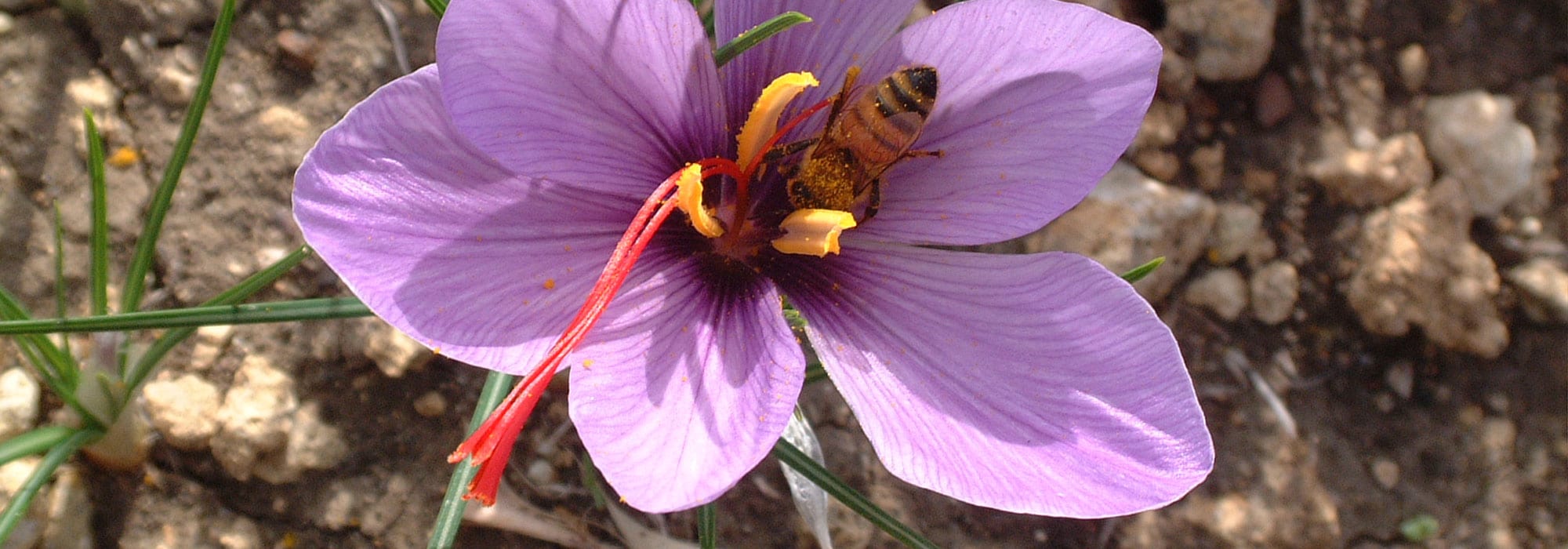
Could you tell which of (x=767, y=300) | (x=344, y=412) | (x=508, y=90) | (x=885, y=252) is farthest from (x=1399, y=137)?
(x=344, y=412)

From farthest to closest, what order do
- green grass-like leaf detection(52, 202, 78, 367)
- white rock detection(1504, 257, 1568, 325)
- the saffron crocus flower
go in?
white rock detection(1504, 257, 1568, 325) → green grass-like leaf detection(52, 202, 78, 367) → the saffron crocus flower

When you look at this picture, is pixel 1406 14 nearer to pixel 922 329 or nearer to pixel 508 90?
pixel 922 329

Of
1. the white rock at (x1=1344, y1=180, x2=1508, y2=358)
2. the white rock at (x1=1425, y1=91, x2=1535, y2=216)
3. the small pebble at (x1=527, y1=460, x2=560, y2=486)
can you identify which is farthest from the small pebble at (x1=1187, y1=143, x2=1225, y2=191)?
the small pebble at (x1=527, y1=460, x2=560, y2=486)

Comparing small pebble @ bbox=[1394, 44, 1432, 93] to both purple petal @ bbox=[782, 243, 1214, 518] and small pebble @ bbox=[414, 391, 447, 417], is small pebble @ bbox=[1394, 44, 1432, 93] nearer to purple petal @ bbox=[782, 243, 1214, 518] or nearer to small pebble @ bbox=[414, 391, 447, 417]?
purple petal @ bbox=[782, 243, 1214, 518]

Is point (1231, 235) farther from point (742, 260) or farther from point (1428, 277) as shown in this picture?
point (742, 260)

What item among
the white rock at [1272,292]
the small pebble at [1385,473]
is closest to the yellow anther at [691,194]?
the white rock at [1272,292]

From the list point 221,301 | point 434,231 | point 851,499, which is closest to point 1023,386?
point 851,499
